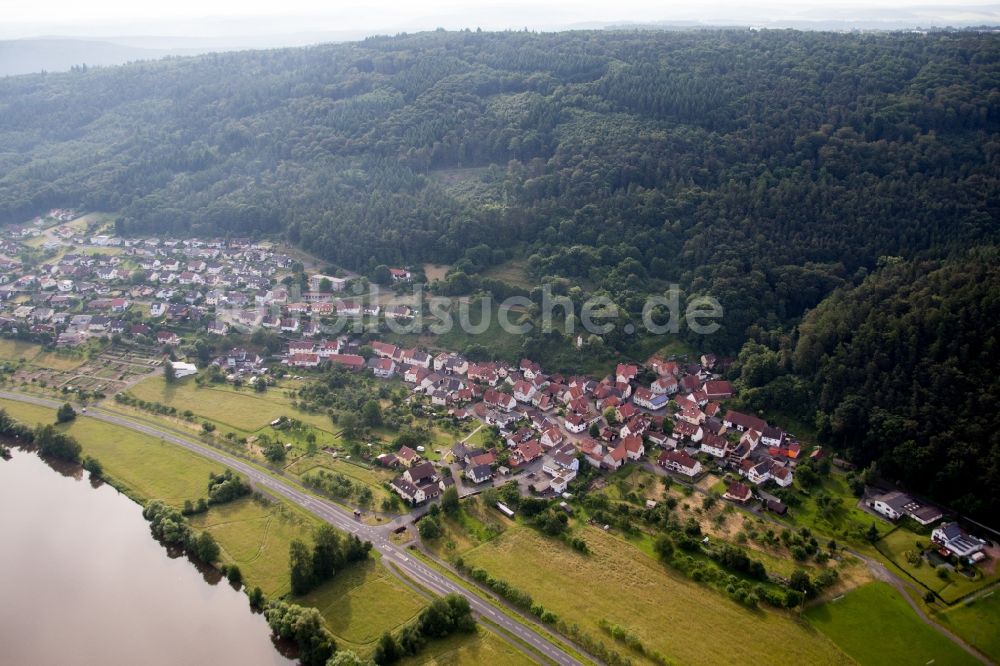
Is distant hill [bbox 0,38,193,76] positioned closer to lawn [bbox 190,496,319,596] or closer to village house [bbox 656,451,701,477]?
lawn [bbox 190,496,319,596]

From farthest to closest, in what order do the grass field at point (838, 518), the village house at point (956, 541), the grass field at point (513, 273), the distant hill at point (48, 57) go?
the distant hill at point (48, 57) < the grass field at point (513, 273) < the grass field at point (838, 518) < the village house at point (956, 541)

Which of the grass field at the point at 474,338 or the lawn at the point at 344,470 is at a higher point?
the grass field at the point at 474,338

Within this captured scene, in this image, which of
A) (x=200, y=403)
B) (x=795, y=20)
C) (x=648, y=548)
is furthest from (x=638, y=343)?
(x=795, y=20)

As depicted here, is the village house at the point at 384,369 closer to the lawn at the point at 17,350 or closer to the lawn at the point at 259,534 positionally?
the lawn at the point at 259,534

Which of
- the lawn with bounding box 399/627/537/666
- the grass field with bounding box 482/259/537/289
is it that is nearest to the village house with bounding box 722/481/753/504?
the lawn with bounding box 399/627/537/666

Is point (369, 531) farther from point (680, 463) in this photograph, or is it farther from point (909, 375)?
point (909, 375)

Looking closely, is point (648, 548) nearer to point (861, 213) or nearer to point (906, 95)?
point (861, 213)

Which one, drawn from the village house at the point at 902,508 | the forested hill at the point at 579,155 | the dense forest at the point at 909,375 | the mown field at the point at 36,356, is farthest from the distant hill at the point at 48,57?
the village house at the point at 902,508
